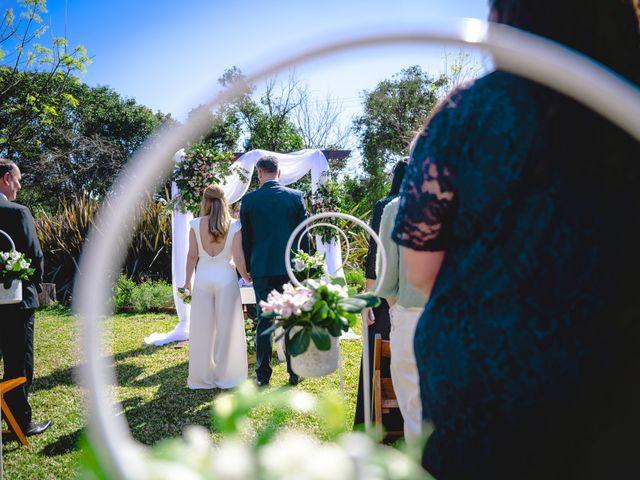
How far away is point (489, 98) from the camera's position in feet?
3.14

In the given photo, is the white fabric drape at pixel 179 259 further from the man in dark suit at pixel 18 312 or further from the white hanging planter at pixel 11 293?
the white hanging planter at pixel 11 293

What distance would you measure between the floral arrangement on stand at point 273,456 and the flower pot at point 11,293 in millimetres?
3148

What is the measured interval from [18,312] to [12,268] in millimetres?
478

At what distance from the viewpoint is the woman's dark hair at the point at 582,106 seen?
2.88 feet

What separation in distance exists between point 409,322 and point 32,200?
72.1 feet

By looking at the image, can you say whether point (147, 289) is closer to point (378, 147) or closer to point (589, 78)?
point (589, 78)

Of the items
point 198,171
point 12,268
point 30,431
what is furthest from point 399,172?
point 30,431

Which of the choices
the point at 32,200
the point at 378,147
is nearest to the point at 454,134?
the point at 378,147

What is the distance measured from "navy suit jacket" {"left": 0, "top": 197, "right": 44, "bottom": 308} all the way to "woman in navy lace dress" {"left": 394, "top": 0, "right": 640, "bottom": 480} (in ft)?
11.6

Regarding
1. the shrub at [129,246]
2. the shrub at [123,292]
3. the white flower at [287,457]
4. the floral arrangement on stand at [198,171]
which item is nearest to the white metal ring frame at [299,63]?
the white flower at [287,457]

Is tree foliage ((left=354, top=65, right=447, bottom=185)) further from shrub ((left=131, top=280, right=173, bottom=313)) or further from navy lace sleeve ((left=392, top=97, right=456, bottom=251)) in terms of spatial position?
navy lace sleeve ((left=392, top=97, right=456, bottom=251))

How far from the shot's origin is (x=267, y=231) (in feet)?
15.2

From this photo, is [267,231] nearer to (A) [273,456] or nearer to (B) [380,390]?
(B) [380,390]

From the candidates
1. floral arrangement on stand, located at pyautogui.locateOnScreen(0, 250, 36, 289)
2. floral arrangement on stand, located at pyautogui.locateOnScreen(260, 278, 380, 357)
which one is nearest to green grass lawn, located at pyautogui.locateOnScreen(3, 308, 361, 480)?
floral arrangement on stand, located at pyautogui.locateOnScreen(0, 250, 36, 289)
